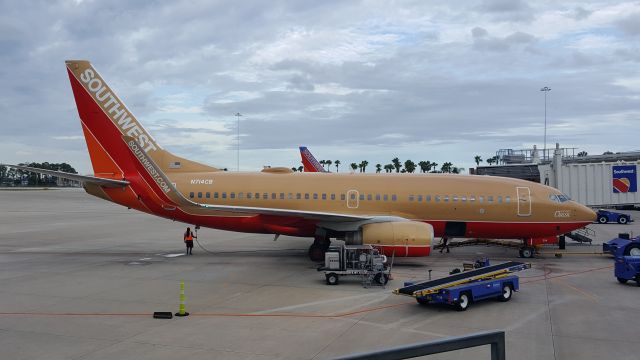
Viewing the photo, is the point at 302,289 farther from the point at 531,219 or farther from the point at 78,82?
the point at 78,82

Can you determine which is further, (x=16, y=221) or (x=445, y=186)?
(x=16, y=221)

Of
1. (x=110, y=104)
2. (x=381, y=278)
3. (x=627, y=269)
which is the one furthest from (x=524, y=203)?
(x=110, y=104)

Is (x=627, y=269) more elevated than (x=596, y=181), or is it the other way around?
(x=596, y=181)

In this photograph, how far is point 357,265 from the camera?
18.2 meters

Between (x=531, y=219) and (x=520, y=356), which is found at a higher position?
(x=531, y=219)

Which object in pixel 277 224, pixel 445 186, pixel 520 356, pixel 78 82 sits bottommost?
pixel 520 356

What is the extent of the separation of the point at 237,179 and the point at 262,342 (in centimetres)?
1439

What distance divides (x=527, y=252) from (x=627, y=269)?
687 centimetres

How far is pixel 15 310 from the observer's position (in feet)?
45.0

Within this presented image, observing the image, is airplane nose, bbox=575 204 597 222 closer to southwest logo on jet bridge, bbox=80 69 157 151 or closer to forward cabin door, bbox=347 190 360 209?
forward cabin door, bbox=347 190 360 209

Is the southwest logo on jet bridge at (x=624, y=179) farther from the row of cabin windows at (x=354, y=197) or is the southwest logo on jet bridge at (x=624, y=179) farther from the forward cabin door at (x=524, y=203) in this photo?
the row of cabin windows at (x=354, y=197)

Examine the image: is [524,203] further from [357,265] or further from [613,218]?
[613,218]

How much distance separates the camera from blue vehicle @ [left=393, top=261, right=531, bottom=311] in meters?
13.8

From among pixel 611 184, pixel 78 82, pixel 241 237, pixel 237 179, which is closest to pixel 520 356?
pixel 237 179
